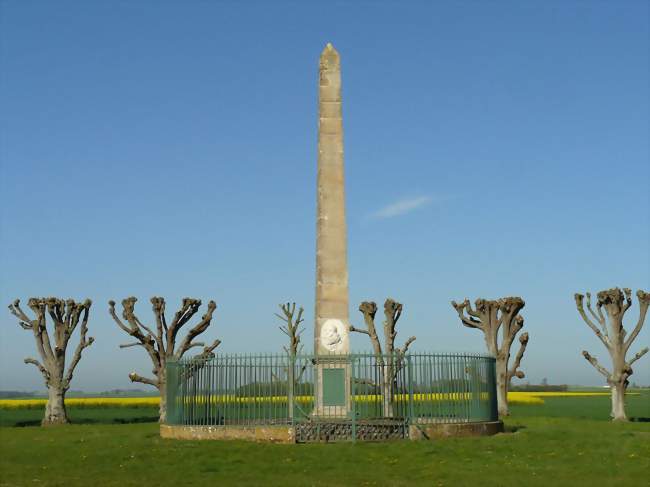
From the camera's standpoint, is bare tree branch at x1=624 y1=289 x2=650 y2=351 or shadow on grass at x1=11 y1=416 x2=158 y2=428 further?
shadow on grass at x1=11 y1=416 x2=158 y2=428

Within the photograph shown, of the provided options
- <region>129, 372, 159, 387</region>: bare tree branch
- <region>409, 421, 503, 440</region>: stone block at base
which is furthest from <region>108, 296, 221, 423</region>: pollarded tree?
<region>409, 421, 503, 440</region>: stone block at base

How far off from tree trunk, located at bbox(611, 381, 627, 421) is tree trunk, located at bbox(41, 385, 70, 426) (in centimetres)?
2673

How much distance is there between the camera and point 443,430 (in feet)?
83.4

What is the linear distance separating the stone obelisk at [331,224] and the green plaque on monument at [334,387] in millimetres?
845

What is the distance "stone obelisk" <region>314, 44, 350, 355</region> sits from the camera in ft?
88.1

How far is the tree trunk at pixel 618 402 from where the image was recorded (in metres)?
37.9

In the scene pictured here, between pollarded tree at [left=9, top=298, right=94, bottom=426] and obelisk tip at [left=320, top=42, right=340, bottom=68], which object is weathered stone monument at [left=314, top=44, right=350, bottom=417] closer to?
obelisk tip at [left=320, top=42, right=340, bottom=68]

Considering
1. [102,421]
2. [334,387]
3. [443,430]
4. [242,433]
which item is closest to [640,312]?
[443,430]

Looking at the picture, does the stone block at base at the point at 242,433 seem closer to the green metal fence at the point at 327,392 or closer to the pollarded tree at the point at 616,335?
the green metal fence at the point at 327,392

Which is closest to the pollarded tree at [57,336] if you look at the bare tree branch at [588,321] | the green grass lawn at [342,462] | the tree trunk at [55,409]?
the tree trunk at [55,409]

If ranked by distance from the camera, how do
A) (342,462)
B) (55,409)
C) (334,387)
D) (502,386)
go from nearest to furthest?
(342,462)
(334,387)
(55,409)
(502,386)

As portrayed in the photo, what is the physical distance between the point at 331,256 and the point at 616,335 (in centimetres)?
1862

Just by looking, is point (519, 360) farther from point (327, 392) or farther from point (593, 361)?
point (327, 392)

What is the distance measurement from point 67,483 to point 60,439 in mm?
12174
